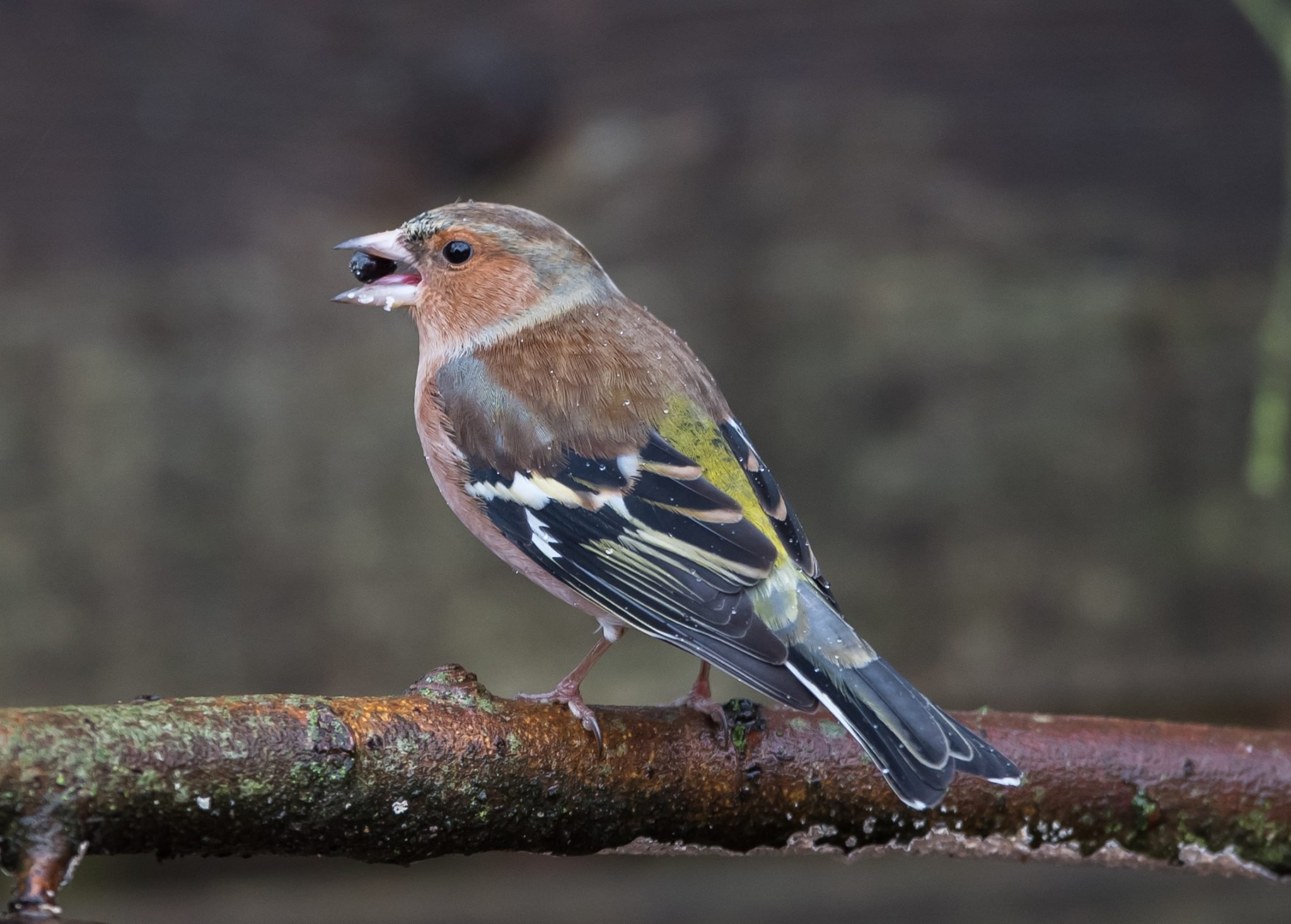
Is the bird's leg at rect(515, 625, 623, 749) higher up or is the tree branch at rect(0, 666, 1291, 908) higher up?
the bird's leg at rect(515, 625, 623, 749)

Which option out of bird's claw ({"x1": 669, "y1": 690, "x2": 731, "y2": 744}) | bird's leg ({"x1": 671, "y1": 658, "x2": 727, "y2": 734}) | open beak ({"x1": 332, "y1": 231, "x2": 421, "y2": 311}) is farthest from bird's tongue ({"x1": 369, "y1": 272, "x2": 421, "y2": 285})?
bird's claw ({"x1": 669, "y1": 690, "x2": 731, "y2": 744})

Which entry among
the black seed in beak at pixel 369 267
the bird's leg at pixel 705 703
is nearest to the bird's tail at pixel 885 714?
the bird's leg at pixel 705 703

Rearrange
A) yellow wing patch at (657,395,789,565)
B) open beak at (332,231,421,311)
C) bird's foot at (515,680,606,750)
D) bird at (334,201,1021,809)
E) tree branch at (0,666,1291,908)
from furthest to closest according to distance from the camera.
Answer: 1. open beak at (332,231,421,311)
2. yellow wing patch at (657,395,789,565)
3. bird at (334,201,1021,809)
4. bird's foot at (515,680,606,750)
5. tree branch at (0,666,1291,908)

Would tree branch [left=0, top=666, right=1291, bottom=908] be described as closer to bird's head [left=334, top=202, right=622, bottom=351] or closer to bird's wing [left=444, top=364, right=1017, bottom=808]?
bird's wing [left=444, top=364, right=1017, bottom=808]

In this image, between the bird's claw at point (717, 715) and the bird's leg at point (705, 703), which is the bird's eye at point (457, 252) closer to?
the bird's leg at point (705, 703)

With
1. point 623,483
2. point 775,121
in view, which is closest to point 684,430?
point 623,483

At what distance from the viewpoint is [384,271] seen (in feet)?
8.02

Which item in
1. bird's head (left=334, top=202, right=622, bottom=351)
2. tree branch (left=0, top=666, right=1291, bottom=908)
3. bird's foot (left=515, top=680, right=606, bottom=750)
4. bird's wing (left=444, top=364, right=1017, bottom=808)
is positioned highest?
bird's head (left=334, top=202, right=622, bottom=351)

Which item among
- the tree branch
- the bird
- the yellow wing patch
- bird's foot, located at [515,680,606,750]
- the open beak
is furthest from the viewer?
the open beak

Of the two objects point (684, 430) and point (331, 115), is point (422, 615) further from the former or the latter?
point (331, 115)

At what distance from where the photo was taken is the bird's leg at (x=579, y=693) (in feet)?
5.00

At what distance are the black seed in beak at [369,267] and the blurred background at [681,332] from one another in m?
0.21

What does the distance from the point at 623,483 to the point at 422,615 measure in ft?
Answer: 2.41

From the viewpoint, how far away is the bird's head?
2330mm
